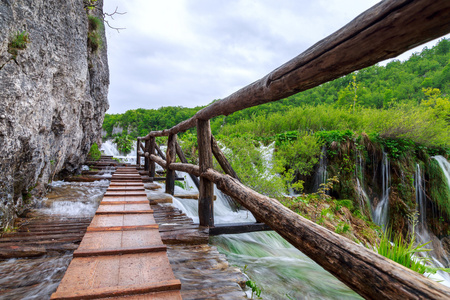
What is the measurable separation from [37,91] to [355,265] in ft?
13.0

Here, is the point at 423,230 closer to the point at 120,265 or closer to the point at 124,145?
the point at 120,265

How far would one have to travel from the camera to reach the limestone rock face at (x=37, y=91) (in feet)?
8.34

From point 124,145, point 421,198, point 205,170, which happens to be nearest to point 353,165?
point 421,198

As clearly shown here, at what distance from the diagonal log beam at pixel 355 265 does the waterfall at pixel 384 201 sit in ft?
31.3

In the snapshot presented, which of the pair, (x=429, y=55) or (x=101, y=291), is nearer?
(x=101, y=291)

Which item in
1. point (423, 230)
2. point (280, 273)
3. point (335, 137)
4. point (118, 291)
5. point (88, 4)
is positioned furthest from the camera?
point (335, 137)

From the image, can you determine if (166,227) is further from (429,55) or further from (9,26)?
(429,55)

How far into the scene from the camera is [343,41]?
102 centimetres

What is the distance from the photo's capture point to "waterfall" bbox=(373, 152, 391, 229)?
9.10m

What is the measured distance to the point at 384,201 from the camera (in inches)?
375

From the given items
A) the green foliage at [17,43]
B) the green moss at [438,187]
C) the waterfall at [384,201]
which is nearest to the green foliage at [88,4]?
the green foliage at [17,43]

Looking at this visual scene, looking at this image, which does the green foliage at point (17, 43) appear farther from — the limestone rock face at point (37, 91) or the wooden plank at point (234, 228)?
the wooden plank at point (234, 228)

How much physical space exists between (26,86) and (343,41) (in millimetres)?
3492

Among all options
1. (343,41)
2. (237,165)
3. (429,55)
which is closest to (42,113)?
(343,41)
